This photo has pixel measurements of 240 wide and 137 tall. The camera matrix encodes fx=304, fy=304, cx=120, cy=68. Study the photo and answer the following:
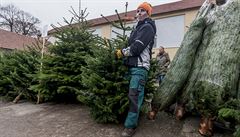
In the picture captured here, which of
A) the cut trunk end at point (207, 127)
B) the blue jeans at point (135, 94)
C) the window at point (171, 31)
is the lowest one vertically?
the cut trunk end at point (207, 127)

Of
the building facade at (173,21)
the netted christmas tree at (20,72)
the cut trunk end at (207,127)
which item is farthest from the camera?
the building facade at (173,21)

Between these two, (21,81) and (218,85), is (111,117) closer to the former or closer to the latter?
(218,85)

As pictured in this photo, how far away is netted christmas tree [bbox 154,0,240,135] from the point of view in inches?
171

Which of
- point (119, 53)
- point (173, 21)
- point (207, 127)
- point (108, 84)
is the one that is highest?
point (173, 21)

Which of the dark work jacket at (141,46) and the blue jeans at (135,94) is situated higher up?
the dark work jacket at (141,46)

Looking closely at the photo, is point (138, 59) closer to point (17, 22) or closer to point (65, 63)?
point (65, 63)

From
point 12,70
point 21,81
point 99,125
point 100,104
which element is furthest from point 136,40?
point 12,70

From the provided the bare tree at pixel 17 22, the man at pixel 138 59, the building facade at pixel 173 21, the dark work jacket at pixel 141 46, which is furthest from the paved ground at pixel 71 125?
the bare tree at pixel 17 22

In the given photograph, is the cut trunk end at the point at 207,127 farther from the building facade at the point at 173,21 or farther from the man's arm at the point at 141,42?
the building facade at the point at 173,21

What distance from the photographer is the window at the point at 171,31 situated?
1864 cm

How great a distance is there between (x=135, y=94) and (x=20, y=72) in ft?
14.8

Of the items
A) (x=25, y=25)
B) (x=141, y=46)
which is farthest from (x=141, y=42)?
(x=25, y=25)

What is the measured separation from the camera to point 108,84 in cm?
487

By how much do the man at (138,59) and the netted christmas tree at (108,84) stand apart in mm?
207
